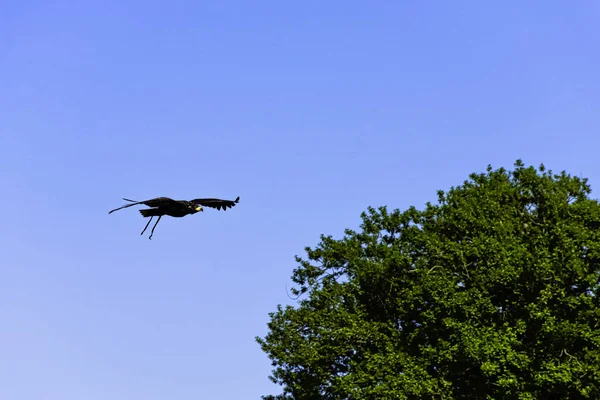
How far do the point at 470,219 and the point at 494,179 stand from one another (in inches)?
164

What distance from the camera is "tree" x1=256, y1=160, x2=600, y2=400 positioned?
3691 cm

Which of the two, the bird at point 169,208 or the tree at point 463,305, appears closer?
the bird at point 169,208

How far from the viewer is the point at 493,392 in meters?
38.2

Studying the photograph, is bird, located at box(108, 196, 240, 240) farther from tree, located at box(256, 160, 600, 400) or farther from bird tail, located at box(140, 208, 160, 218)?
tree, located at box(256, 160, 600, 400)

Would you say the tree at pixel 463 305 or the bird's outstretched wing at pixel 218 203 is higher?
the tree at pixel 463 305

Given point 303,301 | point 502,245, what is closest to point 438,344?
point 502,245

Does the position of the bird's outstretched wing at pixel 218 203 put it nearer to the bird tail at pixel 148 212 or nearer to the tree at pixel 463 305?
the bird tail at pixel 148 212

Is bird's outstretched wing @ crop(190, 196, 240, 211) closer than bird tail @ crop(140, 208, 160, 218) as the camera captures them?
No

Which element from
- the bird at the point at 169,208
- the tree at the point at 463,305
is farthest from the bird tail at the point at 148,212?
the tree at the point at 463,305

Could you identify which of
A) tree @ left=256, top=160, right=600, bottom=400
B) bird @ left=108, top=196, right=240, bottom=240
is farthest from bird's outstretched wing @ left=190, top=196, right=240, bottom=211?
tree @ left=256, top=160, right=600, bottom=400

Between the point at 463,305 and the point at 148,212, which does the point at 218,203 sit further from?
the point at 463,305

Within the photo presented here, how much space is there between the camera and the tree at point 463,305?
36.9m

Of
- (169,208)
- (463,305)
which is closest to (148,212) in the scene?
(169,208)

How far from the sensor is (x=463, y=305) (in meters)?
38.0
